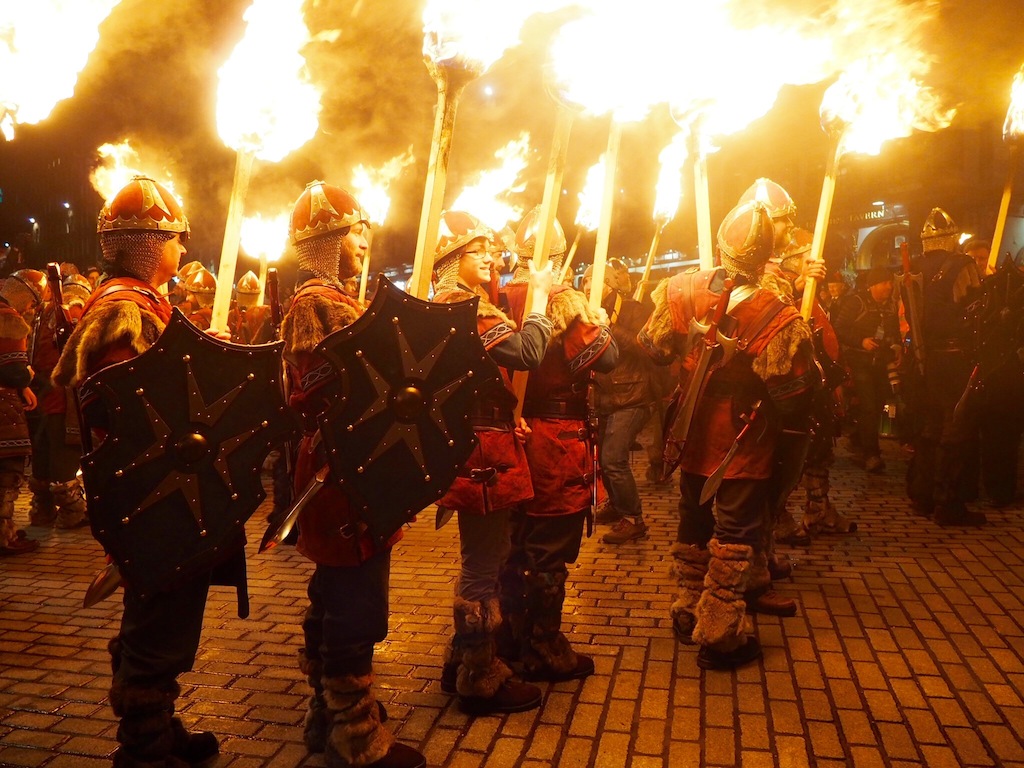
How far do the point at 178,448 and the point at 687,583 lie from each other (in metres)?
2.98

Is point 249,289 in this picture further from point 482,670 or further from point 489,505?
point 482,670

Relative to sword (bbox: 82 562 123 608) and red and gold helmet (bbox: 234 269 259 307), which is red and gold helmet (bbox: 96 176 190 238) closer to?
sword (bbox: 82 562 123 608)

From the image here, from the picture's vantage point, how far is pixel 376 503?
2934 mm

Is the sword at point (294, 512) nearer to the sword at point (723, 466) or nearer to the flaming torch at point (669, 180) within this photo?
the sword at point (723, 466)

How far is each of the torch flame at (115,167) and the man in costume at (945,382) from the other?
7.34 metres

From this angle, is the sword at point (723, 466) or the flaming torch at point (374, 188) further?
the flaming torch at point (374, 188)

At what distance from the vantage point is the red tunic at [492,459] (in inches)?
139

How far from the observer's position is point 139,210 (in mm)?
3164

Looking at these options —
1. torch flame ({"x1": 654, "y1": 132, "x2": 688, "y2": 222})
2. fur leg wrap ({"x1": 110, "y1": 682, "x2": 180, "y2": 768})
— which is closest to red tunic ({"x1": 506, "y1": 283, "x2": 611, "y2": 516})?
fur leg wrap ({"x1": 110, "y1": 682, "x2": 180, "y2": 768})

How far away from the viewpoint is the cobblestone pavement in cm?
331

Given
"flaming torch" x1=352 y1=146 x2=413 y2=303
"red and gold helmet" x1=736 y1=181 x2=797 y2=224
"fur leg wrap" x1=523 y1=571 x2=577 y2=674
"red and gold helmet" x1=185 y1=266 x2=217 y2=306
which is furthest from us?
"red and gold helmet" x1=185 y1=266 x2=217 y2=306

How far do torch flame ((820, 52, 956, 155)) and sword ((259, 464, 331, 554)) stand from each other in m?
3.76

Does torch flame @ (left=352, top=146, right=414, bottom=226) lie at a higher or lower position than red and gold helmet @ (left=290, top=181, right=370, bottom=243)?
higher

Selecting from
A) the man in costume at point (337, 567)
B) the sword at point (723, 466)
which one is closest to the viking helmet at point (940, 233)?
the sword at point (723, 466)
